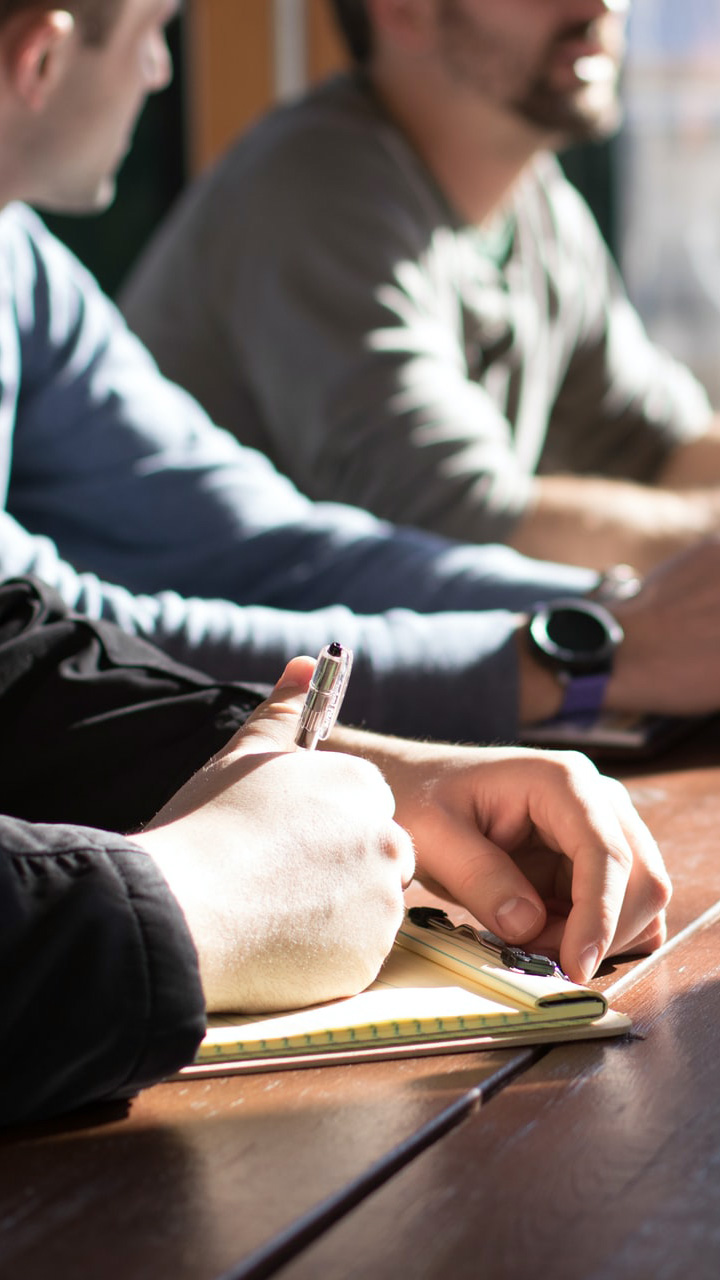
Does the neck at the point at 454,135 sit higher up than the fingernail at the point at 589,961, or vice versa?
the neck at the point at 454,135

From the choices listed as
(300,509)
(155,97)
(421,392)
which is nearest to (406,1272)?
(300,509)

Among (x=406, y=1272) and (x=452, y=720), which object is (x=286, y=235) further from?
(x=406, y=1272)

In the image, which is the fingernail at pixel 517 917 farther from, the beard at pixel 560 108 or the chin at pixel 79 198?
the beard at pixel 560 108

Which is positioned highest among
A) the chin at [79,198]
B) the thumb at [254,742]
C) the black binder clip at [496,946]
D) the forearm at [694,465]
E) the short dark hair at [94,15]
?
the short dark hair at [94,15]

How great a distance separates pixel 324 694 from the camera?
24.2 inches

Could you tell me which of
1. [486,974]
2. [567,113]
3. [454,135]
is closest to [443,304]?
[454,135]

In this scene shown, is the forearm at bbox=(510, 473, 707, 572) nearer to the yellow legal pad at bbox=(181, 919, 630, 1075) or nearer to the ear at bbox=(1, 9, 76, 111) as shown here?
the ear at bbox=(1, 9, 76, 111)

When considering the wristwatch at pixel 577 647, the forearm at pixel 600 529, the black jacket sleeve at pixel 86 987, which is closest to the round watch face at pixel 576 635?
the wristwatch at pixel 577 647

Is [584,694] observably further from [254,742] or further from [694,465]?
[694,465]

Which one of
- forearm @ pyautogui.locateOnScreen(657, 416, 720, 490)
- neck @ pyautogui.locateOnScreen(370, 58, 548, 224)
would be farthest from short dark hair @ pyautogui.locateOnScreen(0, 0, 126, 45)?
forearm @ pyautogui.locateOnScreen(657, 416, 720, 490)

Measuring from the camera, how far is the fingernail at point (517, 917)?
2.06ft

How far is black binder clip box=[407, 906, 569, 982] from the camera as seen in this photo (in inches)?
23.3

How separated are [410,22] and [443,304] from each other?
1.48ft

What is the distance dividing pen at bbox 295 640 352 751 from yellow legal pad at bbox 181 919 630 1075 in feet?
0.35
